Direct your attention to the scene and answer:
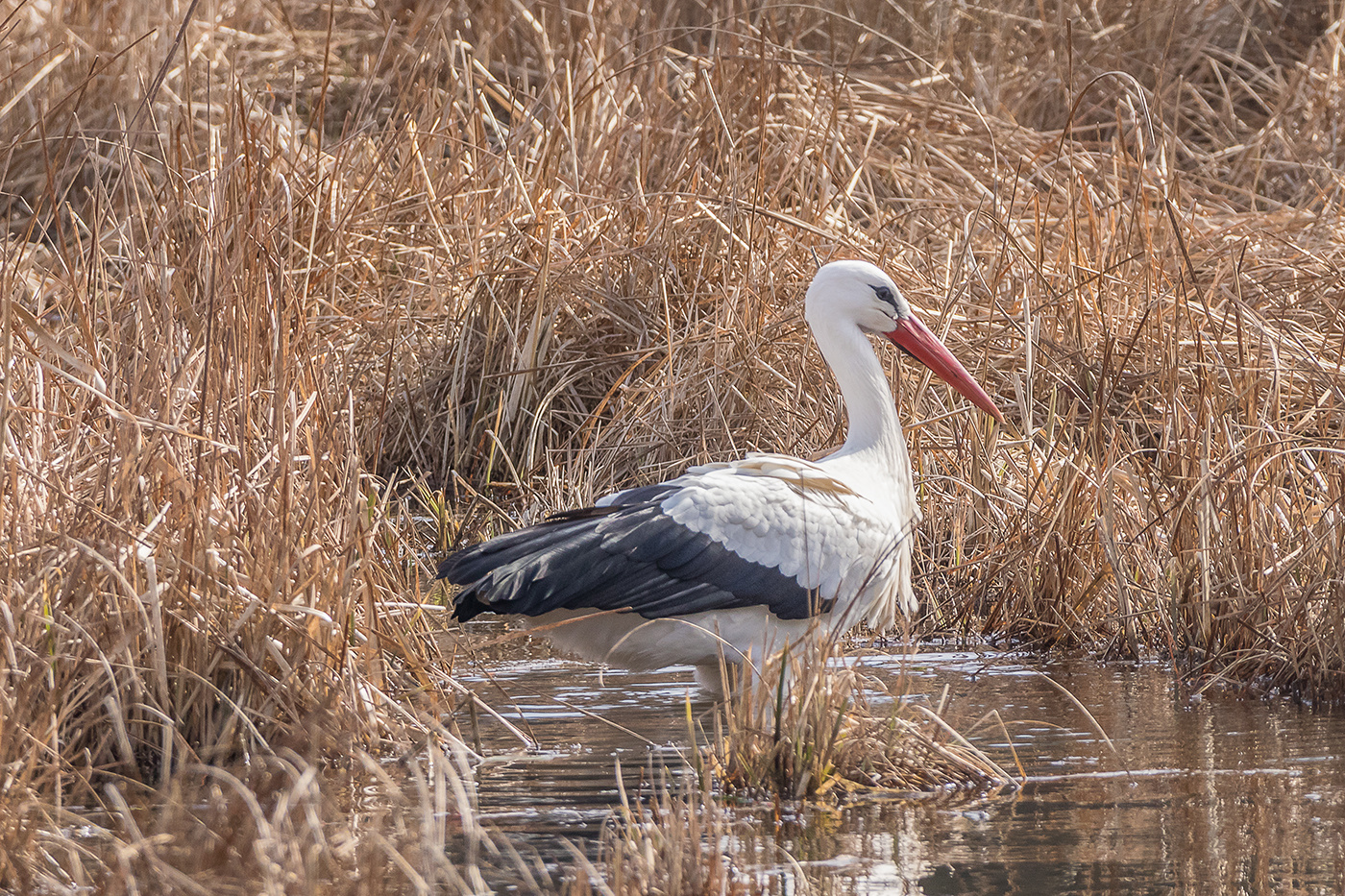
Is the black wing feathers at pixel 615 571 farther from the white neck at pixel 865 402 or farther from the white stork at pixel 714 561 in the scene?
the white neck at pixel 865 402

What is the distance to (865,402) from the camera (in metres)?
5.54

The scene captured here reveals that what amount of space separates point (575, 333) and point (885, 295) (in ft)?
8.23

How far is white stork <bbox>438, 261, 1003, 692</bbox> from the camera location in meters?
4.93

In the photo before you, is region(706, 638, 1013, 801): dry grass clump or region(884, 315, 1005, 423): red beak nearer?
region(706, 638, 1013, 801): dry grass clump

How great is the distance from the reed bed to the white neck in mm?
691

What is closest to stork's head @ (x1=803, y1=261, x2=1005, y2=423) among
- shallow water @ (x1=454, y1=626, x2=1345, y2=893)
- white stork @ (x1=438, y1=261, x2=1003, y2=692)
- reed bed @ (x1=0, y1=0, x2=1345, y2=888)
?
white stork @ (x1=438, y1=261, x2=1003, y2=692)

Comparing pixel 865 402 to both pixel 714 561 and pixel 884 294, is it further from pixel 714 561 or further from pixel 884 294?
pixel 714 561

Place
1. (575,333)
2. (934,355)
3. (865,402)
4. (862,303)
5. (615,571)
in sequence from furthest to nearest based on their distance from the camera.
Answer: (575,333) < (934,355) < (862,303) < (865,402) < (615,571)

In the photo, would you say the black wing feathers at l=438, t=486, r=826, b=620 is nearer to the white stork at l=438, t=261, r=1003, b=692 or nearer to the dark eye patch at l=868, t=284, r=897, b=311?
the white stork at l=438, t=261, r=1003, b=692

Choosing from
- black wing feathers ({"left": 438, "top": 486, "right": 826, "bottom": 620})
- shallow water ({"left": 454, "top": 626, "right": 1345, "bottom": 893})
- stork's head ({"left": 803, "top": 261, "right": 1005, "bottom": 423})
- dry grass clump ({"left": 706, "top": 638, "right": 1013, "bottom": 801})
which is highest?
stork's head ({"left": 803, "top": 261, "right": 1005, "bottom": 423})

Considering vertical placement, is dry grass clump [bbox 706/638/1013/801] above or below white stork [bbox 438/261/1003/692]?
below

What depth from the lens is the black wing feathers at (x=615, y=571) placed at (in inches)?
191

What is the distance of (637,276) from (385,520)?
117 inches

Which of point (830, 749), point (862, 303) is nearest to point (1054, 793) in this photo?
point (830, 749)
